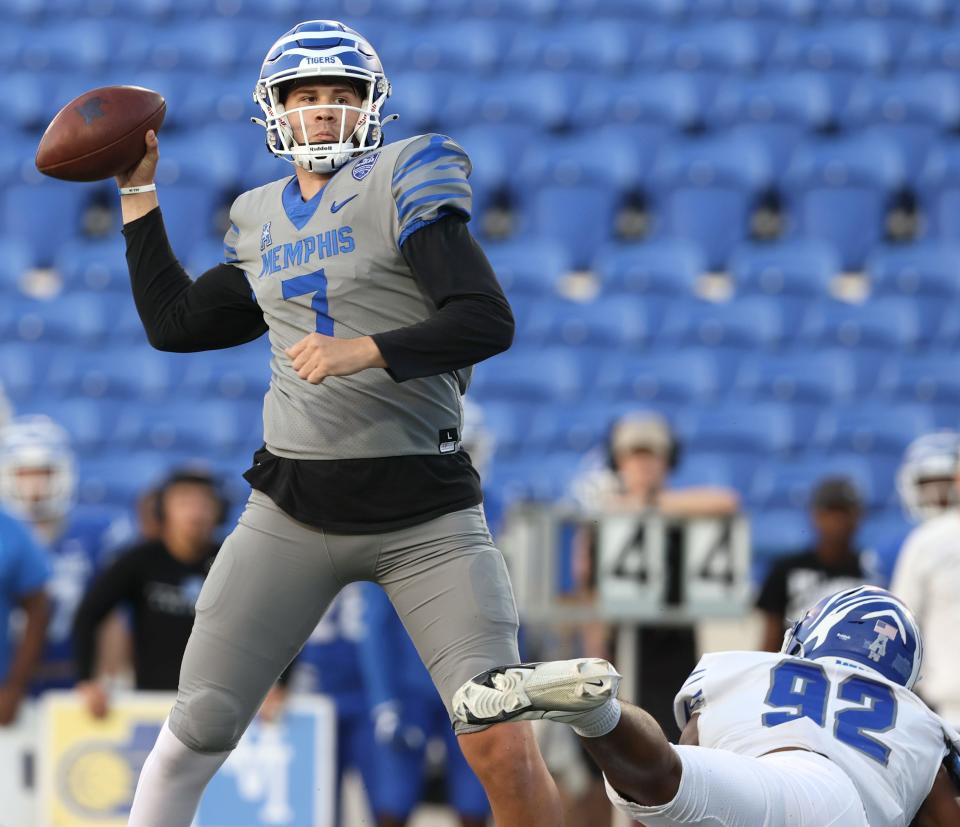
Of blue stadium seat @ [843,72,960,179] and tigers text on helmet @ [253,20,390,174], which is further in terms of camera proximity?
blue stadium seat @ [843,72,960,179]

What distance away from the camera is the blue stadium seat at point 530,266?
8.80m

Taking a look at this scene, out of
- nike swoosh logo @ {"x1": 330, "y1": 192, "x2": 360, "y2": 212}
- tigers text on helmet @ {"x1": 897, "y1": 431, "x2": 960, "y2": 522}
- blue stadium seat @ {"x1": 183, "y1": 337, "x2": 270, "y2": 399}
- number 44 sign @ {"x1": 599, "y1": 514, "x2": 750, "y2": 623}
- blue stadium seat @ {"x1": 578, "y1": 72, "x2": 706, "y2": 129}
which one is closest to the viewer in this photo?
nike swoosh logo @ {"x1": 330, "y1": 192, "x2": 360, "y2": 212}

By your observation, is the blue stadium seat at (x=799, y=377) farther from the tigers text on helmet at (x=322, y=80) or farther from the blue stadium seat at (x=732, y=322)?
the tigers text on helmet at (x=322, y=80)

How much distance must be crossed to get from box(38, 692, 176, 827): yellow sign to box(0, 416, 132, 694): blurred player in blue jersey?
0.50m

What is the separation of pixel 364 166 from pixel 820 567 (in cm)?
327

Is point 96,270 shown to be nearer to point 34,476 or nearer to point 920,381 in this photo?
point 34,476

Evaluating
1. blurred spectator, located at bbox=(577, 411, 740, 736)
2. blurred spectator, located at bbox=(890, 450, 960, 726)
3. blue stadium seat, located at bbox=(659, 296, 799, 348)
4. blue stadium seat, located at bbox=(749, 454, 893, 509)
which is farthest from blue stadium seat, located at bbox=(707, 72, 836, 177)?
blurred spectator, located at bbox=(890, 450, 960, 726)

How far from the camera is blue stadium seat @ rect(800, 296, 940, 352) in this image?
28.3ft

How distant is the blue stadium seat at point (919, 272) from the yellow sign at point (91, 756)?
475 centimetres

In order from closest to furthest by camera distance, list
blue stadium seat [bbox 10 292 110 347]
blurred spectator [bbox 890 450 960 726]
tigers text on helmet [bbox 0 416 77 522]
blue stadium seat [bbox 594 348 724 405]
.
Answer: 1. blurred spectator [bbox 890 450 960 726]
2. tigers text on helmet [bbox 0 416 77 522]
3. blue stadium seat [bbox 594 348 724 405]
4. blue stadium seat [bbox 10 292 110 347]

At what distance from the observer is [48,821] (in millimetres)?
5695

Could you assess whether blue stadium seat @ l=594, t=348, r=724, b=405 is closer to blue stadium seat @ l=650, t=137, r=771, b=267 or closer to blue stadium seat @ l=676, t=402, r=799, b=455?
blue stadium seat @ l=676, t=402, r=799, b=455

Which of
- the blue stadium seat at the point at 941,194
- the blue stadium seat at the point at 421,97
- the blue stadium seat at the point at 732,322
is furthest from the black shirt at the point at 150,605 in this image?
the blue stadium seat at the point at 941,194

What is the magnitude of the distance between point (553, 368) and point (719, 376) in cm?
83
